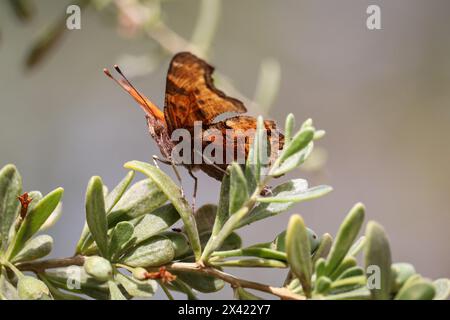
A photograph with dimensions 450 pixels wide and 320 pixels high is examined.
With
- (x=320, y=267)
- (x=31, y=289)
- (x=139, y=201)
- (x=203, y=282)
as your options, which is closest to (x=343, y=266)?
(x=320, y=267)

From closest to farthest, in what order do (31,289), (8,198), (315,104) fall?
(31,289) → (8,198) → (315,104)

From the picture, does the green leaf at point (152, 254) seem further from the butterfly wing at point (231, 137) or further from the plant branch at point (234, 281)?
the butterfly wing at point (231, 137)

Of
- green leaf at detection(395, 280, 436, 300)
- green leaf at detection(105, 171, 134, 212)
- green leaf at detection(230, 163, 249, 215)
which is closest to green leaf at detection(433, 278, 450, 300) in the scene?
green leaf at detection(395, 280, 436, 300)

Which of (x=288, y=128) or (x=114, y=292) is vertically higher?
(x=288, y=128)

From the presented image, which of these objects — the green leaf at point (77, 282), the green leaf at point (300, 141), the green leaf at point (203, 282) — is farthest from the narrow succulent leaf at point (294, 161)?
the green leaf at point (77, 282)

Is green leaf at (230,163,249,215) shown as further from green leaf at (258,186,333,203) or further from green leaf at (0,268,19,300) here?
green leaf at (0,268,19,300)

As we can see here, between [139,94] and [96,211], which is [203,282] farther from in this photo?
[139,94]

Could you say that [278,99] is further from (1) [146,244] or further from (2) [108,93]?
(1) [146,244]
